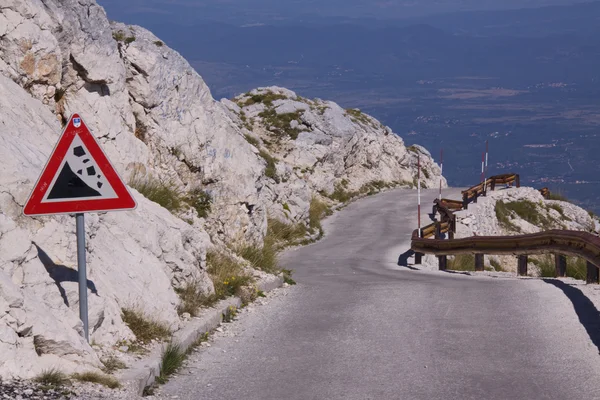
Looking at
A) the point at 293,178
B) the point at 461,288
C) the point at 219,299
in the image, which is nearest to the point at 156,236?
the point at 219,299

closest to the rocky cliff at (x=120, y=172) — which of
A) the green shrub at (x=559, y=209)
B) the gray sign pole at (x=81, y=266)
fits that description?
the gray sign pole at (x=81, y=266)

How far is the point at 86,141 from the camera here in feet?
24.2

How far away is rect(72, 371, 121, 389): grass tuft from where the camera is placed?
688 cm

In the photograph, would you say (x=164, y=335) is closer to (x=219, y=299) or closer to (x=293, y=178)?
(x=219, y=299)

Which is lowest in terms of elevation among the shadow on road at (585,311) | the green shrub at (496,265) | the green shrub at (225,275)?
the green shrub at (496,265)

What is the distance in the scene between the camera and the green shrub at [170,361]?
7887mm

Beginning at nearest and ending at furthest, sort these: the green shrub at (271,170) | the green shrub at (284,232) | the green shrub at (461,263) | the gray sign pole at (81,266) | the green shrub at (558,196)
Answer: the gray sign pole at (81,266), the green shrub at (461,263), the green shrub at (284,232), the green shrub at (271,170), the green shrub at (558,196)

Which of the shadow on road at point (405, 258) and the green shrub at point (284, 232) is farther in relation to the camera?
the green shrub at point (284, 232)

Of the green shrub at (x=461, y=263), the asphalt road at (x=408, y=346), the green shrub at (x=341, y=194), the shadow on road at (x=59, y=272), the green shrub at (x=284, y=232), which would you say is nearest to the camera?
the asphalt road at (x=408, y=346)

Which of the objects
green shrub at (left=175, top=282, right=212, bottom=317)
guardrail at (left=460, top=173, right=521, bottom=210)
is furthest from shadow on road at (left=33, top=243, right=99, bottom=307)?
guardrail at (left=460, top=173, right=521, bottom=210)

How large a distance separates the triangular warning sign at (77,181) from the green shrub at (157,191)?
5756mm

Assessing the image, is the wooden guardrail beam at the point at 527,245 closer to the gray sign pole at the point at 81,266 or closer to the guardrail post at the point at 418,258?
the guardrail post at the point at 418,258

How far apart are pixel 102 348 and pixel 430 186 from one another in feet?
143

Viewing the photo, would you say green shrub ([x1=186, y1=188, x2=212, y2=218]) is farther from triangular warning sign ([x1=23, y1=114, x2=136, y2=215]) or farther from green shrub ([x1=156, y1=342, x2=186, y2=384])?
triangular warning sign ([x1=23, y1=114, x2=136, y2=215])
